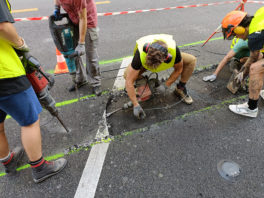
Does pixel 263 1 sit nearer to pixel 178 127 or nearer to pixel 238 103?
pixel 238 103

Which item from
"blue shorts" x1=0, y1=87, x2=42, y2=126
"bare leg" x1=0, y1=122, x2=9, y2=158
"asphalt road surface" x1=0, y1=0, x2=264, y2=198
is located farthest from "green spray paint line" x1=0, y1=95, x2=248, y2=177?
"blue shorts" x1=0, y1=87, x2=42, y2=126

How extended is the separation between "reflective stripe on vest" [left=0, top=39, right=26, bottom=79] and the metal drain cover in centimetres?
237

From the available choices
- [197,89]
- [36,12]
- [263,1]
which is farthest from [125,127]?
[263,1]

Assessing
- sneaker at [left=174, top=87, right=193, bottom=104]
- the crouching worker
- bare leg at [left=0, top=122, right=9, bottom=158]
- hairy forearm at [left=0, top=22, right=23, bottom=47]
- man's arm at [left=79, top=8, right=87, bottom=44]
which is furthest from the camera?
sneaker at [left=174, top=87, right=193, bottom=104]

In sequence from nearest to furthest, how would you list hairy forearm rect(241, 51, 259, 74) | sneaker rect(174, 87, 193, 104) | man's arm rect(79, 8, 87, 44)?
man's arm rect(79, 8, 87, 44) < hairy forearm rect(241, 51, 259, 74) < sneaker rect(174, 87, 193, 104)

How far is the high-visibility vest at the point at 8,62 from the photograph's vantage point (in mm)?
1385

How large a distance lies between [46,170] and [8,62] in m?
1.25

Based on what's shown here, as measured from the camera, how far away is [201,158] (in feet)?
7.12

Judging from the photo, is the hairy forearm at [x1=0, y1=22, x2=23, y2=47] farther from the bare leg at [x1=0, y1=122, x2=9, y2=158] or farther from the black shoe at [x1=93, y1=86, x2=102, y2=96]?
the black shoe at [x1=93, y1=86, x2=102, y2=96]

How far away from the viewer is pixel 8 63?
142cm

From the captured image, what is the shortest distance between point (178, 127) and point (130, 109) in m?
0.82

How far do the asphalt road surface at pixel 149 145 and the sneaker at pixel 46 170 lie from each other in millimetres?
71

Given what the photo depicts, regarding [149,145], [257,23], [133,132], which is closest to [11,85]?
[133,132]

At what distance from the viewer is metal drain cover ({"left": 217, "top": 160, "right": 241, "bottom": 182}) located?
1.98 meters
